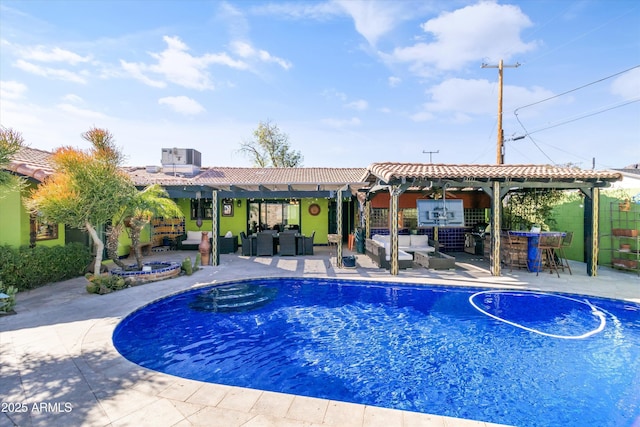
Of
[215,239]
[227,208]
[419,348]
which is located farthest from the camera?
[227,208]

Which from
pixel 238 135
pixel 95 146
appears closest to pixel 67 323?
pixel 95 146

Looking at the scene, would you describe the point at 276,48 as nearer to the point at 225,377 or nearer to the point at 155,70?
the point at 155,70

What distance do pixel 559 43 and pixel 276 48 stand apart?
12.6 meters

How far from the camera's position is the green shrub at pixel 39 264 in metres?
7.10

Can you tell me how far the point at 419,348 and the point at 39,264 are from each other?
898 centimetres

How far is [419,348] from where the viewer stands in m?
5.07

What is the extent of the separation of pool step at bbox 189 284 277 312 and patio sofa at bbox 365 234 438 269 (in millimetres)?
4019

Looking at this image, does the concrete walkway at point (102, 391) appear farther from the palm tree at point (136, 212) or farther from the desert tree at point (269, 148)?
the desert tree at point (269, 148)

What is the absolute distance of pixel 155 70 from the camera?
10922 millimetres

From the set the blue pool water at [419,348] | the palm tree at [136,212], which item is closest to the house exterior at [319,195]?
the palm tree at [136,212]

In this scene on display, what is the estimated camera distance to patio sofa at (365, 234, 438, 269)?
33.6ft

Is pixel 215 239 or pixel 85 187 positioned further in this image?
pixel 215 239

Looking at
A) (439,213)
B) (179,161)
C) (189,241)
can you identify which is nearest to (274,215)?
(189,241)

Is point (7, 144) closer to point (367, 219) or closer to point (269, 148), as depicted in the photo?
point (367, 219)
